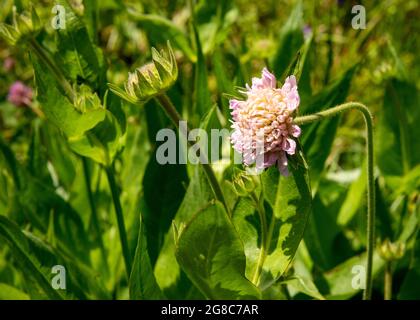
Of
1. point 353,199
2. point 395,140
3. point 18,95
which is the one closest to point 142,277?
point 353,199

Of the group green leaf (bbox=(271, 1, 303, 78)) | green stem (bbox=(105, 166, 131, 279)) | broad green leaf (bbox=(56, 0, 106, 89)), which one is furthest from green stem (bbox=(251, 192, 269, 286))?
green leaf (bbox=(271, 1, 303, 78))

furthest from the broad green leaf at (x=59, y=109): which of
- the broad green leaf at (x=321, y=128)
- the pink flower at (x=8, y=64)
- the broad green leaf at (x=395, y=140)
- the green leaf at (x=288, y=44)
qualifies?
the pink flower at (x=8, y=64)

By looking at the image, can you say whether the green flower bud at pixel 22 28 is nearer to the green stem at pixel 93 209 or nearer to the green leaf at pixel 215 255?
the green stem at pixel 93 209

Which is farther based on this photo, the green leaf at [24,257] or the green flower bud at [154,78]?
the green leaf at [24,257]

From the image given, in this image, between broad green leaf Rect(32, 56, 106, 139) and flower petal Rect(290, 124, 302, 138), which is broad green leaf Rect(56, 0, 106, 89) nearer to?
broad green leaf Rect(32, 56, 106, 139)

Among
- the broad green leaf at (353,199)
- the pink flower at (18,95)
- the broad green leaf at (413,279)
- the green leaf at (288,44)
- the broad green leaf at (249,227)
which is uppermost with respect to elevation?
the pink flower at (18,95)

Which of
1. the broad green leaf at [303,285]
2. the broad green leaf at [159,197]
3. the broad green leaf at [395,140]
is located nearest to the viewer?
the broad green leaf at [303,285]

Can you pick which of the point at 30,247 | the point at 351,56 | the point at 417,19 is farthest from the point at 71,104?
the point at 417,19
